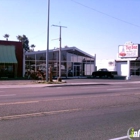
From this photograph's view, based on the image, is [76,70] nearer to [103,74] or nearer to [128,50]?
[103,74]

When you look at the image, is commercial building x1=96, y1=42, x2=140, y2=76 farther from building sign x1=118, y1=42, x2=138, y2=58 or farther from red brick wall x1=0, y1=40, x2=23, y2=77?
red brick wall x1=0, y1=40, x2=23, y2=77

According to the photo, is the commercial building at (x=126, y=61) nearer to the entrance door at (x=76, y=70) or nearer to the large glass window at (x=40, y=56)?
the entrance door at (x=76, y=70)

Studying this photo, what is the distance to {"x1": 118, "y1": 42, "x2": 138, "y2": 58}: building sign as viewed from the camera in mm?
45294

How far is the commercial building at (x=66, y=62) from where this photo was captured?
144 ft

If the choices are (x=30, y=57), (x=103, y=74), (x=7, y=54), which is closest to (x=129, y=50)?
(x=103, y=74)

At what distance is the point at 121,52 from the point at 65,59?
10.2m

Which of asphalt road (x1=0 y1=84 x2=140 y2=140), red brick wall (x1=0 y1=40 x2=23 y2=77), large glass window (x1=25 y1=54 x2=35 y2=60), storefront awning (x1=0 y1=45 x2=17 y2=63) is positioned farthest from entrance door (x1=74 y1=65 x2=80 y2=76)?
asphalt road (x1=0 y1=84 x2=140 y2=140)

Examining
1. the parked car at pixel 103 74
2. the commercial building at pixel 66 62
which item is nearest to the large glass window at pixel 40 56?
the commercial building at pixel 66 62

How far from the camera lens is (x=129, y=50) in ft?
151

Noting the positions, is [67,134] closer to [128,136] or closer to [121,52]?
[128,136]

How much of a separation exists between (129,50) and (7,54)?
2145 centimetres

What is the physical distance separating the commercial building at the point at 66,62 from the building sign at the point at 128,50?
5902 mm

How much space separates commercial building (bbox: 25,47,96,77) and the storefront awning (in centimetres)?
434

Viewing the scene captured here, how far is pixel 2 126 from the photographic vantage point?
716cm
